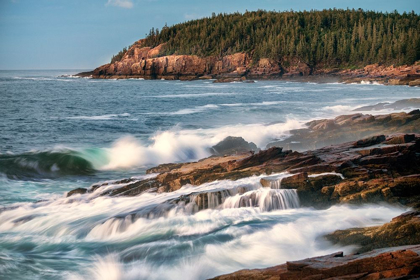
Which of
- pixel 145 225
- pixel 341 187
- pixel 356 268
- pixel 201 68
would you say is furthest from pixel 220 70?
pixel 356 268

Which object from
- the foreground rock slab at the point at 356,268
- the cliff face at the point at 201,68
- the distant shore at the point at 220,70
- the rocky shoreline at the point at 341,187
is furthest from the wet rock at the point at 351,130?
the cliff face at the point at 201,68

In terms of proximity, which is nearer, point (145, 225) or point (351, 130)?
point (145, 225)

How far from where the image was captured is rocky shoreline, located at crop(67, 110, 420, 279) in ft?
19.4

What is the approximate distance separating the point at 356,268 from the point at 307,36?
13582cm

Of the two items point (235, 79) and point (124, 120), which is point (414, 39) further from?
point (124, 120)

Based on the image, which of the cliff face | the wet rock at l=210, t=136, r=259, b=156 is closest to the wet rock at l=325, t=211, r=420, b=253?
the wet rock at l=210, t=136, r=259, b=156

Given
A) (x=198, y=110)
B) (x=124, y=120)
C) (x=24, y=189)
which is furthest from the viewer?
(x=198, y=110)

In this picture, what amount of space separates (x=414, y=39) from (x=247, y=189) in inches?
3735

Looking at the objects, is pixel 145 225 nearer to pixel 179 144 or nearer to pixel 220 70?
pixel 179 144

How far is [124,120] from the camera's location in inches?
1316

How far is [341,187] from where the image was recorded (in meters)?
10.8

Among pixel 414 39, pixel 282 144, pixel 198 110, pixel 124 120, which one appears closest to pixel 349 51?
pixel 414 39

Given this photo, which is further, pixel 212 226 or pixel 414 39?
pixel 414 39

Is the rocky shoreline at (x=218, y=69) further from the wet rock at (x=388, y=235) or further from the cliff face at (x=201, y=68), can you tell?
the wet rock at (x=388, y=235)
